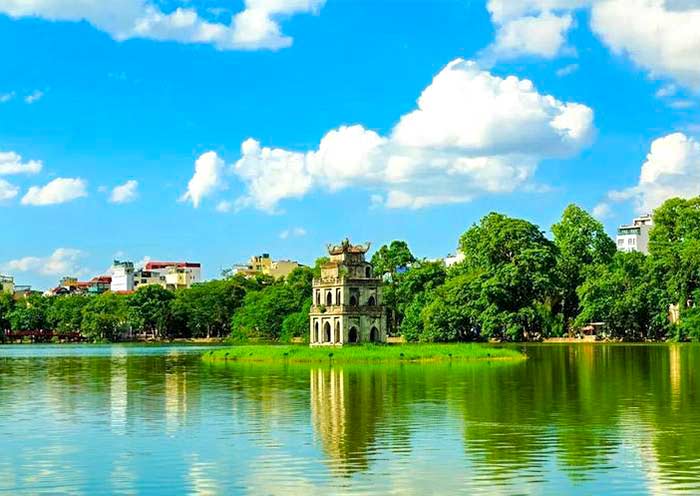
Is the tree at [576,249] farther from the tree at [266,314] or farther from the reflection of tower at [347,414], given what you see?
the reflection of tower at [347,414]

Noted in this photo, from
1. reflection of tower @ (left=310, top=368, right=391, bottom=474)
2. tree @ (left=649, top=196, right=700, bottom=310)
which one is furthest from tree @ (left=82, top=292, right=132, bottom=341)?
reflection of tower @ (left=310, top=368, right=391, bottom=474)

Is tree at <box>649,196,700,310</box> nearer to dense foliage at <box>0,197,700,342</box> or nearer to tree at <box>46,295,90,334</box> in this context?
dense foliage at <box>0,197,700,342</box>

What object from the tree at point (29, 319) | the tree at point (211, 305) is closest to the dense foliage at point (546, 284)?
the tree at point (211, 305)

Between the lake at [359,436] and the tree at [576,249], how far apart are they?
67.0 meters

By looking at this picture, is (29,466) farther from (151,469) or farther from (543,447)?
(543,447)

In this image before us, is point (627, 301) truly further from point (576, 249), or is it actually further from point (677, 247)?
point (576, 249)

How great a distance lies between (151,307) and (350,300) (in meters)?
86.2

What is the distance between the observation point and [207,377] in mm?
53406

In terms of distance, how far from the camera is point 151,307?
538 feet

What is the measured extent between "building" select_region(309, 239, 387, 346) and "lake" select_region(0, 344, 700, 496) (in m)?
34.0

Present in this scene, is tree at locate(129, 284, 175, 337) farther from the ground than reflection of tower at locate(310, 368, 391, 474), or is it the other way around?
tree at locate(129, 284, 175, 337)

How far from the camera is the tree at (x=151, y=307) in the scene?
16350 cm

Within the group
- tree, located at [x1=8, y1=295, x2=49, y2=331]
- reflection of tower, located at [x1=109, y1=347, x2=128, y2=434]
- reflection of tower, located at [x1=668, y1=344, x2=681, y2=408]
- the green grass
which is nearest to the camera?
reflection of tower, located at [x1=109, y1=347, x2=128, y2=434]

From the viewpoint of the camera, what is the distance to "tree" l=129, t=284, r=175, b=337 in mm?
163500
